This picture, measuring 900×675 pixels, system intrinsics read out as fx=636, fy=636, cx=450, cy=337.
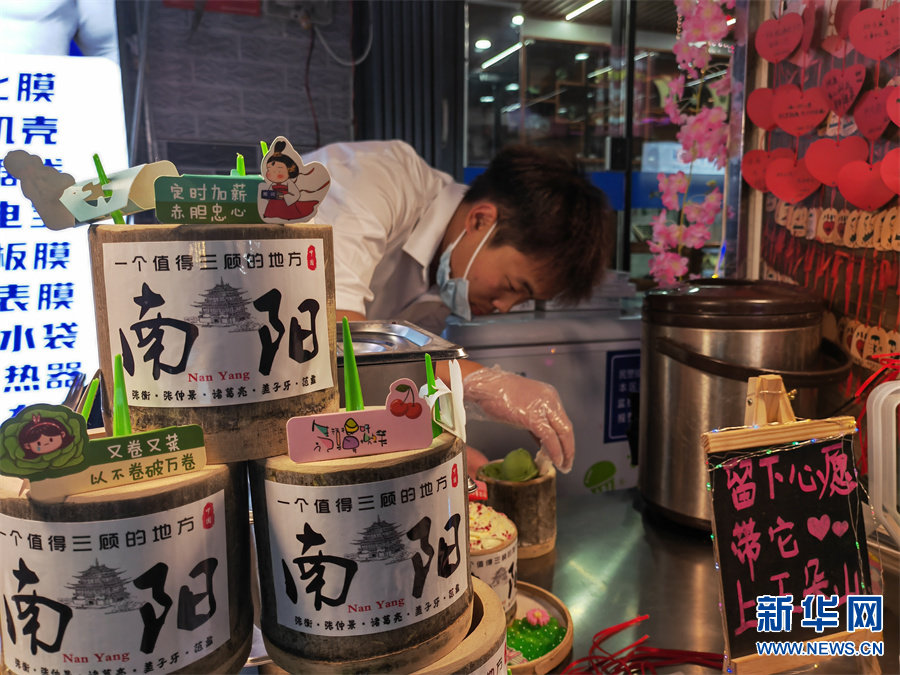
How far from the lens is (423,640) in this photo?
1.94 ft

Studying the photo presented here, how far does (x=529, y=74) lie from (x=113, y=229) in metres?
4.07

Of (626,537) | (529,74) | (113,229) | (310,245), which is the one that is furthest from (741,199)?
(529,74)

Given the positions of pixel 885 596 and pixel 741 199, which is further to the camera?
pixel 741 199

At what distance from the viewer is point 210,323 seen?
1.95ft

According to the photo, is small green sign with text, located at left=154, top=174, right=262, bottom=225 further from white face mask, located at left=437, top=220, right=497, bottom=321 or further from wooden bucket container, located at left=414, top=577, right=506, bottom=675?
white face mask, located at left=437, top=220, right=497, bottom=321

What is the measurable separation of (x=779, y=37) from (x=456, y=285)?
1.03m

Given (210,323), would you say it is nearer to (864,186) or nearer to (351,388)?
(351,388)

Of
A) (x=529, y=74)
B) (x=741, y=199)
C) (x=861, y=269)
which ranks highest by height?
(x=529, y=74)

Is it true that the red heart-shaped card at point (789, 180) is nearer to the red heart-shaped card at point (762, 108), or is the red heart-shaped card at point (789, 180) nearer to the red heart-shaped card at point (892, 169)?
the red heart-shaped card at point (762, 108)

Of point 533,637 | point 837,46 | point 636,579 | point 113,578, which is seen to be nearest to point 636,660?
point 533,637

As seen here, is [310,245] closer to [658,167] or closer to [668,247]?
[668,247]

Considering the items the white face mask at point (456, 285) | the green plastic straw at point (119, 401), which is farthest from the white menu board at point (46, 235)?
the green plastic straw at point (119, 401)

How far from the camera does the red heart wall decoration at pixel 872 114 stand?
1115 millimetres

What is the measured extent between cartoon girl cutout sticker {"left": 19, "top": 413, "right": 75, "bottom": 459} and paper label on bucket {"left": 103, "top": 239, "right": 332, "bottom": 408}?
10cm
